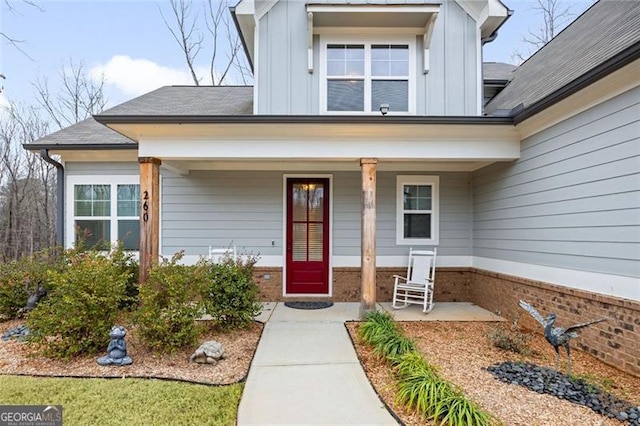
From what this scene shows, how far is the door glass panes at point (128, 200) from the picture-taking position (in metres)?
7.15

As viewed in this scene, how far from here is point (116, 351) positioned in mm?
3896

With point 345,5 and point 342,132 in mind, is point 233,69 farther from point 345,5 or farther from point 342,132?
point 342,132

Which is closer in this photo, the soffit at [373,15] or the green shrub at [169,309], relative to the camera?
the green shrub at [169,309]

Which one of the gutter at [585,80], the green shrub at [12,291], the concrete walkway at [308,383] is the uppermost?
the gutter at [585,80]

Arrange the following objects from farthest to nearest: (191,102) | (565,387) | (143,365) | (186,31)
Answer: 1. (186,31)
2. (191,102)
3. (143,365)
4. (565,387)

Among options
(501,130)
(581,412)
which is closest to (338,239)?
(501,130)

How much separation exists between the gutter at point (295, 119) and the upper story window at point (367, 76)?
5.52ft

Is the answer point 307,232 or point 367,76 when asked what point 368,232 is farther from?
point 367,76

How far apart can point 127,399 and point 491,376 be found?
3.38 meters

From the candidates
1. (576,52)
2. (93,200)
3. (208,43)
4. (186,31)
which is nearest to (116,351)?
(93,200)

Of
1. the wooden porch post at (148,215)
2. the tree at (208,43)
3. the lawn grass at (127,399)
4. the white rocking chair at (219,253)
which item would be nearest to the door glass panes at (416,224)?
the white rocking chair at (219,253)

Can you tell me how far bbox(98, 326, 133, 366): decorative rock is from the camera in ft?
12.7

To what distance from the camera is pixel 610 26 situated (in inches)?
202

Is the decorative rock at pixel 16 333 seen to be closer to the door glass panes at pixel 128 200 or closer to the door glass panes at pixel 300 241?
the door glass panes at pixel 128 200
